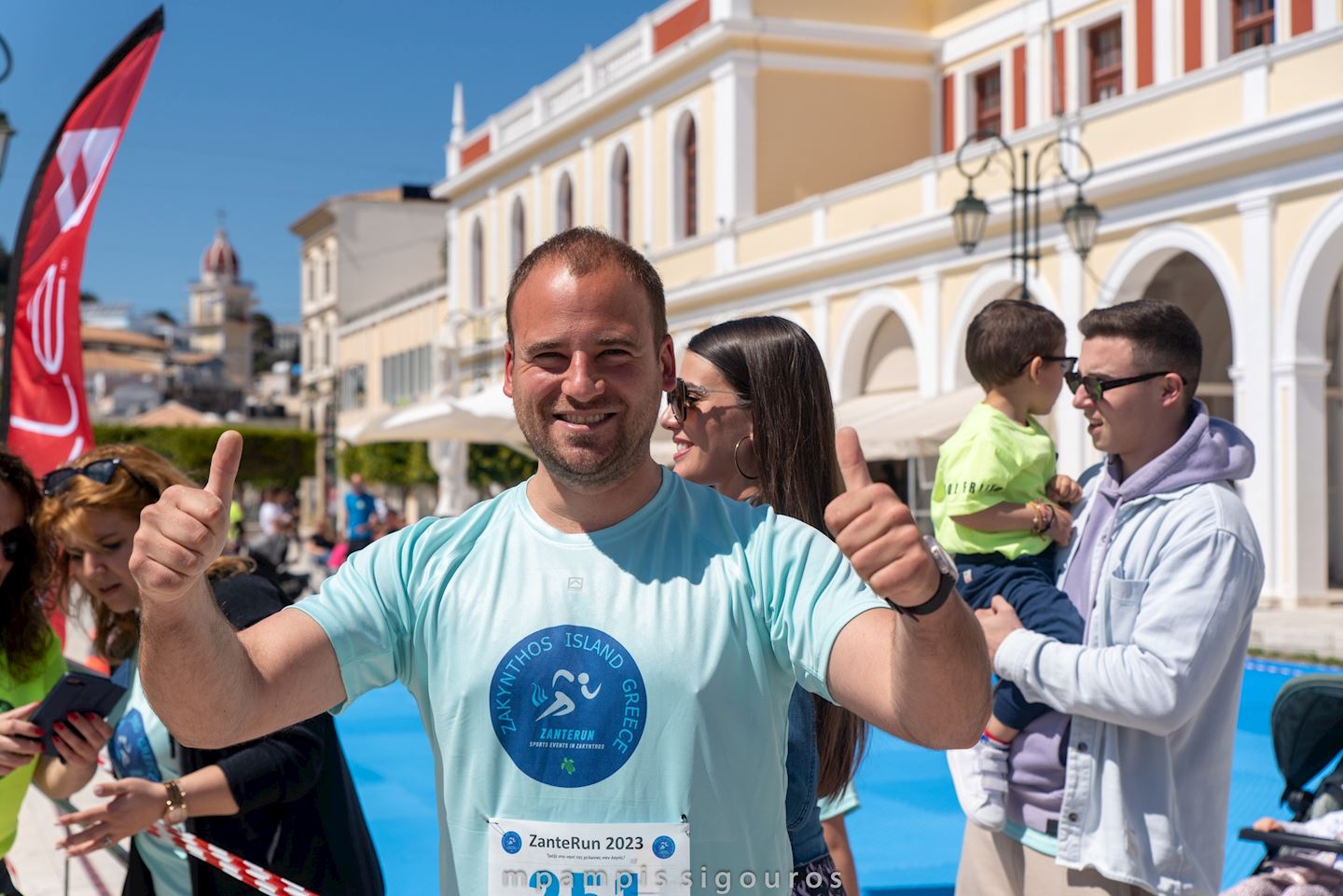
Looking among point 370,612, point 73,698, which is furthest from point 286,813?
point 370,612

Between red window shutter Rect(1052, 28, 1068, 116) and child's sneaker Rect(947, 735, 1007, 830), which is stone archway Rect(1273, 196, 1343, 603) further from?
child's sneaker Rect(947, 735, 1007, 830)

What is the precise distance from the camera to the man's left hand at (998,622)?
3.28 metres

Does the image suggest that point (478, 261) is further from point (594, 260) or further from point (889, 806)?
point (594, 260)

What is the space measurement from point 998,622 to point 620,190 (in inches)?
1210

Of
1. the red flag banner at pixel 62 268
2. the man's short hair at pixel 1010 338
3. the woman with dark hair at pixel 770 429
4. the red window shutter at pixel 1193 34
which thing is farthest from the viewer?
the red window shutter at pixel 1193 34

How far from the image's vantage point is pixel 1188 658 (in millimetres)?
2926

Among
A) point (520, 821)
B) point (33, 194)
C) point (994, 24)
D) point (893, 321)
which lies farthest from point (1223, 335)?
point (520, 821)

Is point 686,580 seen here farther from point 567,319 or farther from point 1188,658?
point 1188,658

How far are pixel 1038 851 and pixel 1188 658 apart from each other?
0.69m

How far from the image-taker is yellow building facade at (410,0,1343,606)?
1591 cm

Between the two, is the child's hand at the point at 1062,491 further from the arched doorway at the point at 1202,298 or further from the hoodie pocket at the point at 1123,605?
the arched doorway at the point at 1202,298

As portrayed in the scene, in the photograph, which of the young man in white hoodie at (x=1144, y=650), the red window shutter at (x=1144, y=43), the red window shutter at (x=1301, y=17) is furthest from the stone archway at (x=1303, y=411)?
the young man in white hoodie at (x=1144, y=650)

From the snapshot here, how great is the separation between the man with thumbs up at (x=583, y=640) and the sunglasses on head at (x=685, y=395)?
38.8 inches

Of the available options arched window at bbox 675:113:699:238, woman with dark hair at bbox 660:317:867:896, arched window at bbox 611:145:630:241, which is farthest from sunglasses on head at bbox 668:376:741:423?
arched window at bbox 611:145:630:241
